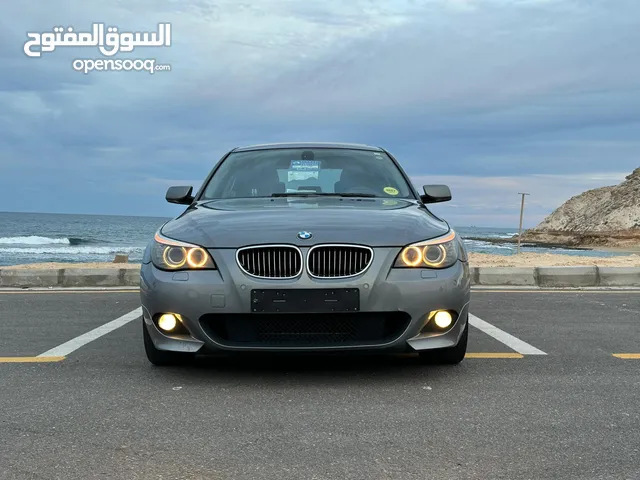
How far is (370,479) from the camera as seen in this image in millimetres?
2551

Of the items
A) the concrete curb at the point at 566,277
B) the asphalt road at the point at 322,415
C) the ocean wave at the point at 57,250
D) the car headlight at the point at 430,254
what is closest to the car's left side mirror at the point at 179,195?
the asphalt road at the point at 322,415

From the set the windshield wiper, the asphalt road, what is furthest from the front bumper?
the windshield wiper

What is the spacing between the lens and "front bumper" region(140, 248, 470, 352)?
12.3ft

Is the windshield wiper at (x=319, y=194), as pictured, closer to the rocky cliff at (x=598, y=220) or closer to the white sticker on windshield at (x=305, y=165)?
the white sticker on windshield at (x=305, y=165)

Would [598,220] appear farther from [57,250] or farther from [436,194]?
[436,194]

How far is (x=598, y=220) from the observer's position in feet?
259

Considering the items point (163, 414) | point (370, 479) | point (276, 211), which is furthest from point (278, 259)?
point (370, 479)

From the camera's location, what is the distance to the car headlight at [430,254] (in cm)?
389

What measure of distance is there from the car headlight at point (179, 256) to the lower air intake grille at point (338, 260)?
60cm

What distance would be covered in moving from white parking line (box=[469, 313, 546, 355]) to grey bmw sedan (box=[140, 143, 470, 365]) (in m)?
1.12

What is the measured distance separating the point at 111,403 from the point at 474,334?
3348mm

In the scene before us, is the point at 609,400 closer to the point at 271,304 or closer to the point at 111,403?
the point at 271,304

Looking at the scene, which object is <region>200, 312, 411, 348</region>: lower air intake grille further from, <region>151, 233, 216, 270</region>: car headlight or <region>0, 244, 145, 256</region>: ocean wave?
→ <region>0, 244, 145, 256</region>: ocean wave

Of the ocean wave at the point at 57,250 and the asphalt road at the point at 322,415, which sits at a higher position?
the asphalt road at the point at 322,415
